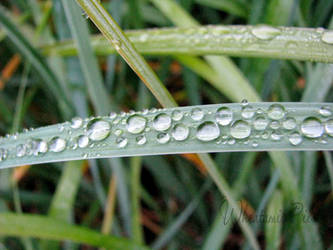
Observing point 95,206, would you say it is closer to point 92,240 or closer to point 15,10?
point 92,240

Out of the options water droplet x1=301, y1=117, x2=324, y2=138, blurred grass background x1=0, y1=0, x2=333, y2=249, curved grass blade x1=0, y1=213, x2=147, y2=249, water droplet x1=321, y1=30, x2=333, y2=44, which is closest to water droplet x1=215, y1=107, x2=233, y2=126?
water droplet x1=301, y1=117, x2=324, y2=138

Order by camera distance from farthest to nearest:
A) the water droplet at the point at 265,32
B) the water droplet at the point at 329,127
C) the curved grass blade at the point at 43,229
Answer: the curved grass blade at the point at 43,229
the water droplet at the point at 265,32
the water droplet at the point at 329,127

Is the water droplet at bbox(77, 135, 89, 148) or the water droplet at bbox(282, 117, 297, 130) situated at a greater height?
the water droplet at bbox(282, 117, 297, 130)

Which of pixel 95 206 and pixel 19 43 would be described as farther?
pixel 95 206

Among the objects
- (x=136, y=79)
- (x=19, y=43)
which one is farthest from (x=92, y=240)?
(x=136, y=79)

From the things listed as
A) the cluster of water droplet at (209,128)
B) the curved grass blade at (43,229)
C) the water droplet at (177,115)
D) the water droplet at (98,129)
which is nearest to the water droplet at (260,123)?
the cluster of water droplet at (209,128)

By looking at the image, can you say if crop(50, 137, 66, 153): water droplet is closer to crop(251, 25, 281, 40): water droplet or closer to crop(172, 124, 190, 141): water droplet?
crop(172, 124, 190, 141): water droplet

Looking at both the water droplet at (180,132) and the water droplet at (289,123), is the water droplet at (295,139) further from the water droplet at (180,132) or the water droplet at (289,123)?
the water droplet at (180,132)
